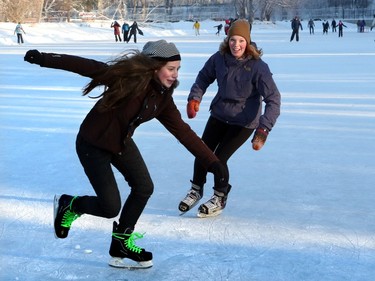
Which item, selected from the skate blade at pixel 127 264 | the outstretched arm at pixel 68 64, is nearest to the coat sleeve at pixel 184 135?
the outstretched arm at pixel 68 64

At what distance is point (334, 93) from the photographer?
27.7ft

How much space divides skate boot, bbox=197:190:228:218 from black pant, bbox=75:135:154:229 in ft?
2.60

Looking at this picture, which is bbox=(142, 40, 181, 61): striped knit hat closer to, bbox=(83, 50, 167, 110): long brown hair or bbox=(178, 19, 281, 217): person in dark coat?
bbox=(83, 50, 167, 110): long brown hair

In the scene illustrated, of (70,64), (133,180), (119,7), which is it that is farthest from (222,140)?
(119,7)

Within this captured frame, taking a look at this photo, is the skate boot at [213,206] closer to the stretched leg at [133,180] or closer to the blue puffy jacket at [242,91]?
the blue puffy jacket at [242,91]

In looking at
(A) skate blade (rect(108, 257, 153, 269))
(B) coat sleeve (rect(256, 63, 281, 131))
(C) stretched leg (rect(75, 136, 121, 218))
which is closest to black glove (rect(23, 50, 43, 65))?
(C) stretched leg (rect(75, 136, 121, 218))

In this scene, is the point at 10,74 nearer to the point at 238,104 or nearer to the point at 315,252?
the point at 238,104

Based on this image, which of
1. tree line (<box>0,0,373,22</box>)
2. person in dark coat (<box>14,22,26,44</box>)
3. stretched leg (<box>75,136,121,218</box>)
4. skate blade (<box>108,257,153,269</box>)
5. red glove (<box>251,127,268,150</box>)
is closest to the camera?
stretched leg (<box>75,136,121,218</box>)

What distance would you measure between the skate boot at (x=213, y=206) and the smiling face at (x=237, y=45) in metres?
0.80

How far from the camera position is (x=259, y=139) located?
307 centimetres

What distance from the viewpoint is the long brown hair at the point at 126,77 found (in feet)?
7.92

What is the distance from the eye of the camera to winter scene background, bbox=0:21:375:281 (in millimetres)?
2648

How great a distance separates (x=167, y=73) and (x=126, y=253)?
823 millimetres

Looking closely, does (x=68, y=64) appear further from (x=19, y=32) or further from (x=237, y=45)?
(x=19, y=32)
